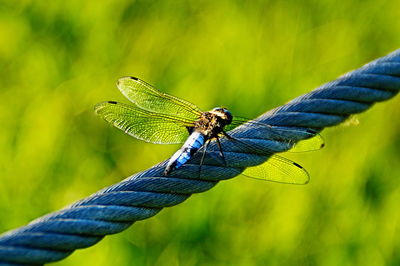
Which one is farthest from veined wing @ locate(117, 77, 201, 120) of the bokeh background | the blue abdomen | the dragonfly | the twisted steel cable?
the twisted steel cable

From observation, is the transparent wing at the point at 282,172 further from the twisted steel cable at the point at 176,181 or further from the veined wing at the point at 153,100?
the twisted steel cable at the point at 176,181

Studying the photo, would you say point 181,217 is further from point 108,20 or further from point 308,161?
point 108,20

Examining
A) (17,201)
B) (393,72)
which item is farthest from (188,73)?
(393,72)

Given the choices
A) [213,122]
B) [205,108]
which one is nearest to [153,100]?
[213,122]

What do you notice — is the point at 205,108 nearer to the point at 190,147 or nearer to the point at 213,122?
the point at 213,122

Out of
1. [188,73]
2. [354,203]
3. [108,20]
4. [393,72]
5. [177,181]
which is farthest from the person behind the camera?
[108,20]

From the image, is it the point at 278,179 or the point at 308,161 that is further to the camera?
the point at 308,161

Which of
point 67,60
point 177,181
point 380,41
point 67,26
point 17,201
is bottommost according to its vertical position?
point 177,181
